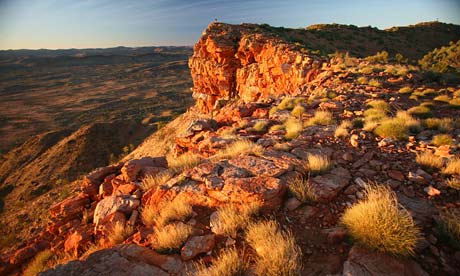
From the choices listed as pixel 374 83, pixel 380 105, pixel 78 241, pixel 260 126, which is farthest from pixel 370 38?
pixel 78 241

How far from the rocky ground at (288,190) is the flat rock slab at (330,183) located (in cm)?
2

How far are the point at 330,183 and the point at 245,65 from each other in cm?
1997

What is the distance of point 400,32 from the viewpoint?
34.8 meters

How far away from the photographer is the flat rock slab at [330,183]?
371 centimetres

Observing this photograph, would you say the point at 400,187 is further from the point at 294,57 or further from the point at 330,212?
the point at 294,57

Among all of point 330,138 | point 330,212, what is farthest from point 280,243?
point 330,138

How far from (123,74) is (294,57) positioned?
321 feet

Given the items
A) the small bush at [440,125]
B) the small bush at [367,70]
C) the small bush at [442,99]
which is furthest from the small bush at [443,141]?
the small bush at [367,70]

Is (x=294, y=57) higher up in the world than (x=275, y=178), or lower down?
higher up

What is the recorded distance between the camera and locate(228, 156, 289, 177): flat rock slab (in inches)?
169

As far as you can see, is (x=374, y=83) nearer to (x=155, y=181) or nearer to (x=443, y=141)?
(x=443, y=141)

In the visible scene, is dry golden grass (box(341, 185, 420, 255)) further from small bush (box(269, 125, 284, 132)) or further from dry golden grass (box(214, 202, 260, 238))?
small bush (box(269, 125, 284, 132))

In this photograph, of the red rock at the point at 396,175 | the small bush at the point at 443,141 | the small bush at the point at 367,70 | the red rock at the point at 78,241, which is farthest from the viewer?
the small bush at the point at 367,70

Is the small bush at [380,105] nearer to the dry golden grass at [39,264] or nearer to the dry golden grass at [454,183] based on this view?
the dry golden grass at [454,183]
